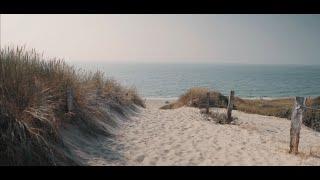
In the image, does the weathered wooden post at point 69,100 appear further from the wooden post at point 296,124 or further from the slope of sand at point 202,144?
the wooden post at point 296,124

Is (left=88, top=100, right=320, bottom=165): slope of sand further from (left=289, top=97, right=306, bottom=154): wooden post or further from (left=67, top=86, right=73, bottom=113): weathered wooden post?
(left=67, top=86, right=73, bottom=113): weathered wooden post

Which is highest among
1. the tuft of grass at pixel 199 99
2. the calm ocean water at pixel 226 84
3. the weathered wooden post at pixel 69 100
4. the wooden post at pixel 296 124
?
the weathered wooden post at pixel 69 100

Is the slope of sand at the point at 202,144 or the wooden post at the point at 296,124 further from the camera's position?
the wooden post at the point at 296,124

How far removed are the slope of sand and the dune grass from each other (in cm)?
80

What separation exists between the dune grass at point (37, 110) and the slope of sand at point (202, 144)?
80cm

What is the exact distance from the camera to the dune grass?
18.2 ft

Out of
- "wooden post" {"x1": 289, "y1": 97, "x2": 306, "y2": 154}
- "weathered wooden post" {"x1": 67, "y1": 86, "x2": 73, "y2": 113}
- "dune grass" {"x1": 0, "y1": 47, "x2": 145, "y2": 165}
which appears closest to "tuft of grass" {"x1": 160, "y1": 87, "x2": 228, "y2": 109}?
"dune grass" {"x1": 0, "y1": 47, "x2": 145, "y2": 165}

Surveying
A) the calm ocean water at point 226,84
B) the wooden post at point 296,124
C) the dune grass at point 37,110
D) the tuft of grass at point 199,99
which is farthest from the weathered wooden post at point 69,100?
the tuft of grass at point 199,99

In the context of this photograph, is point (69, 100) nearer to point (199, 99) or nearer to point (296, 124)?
point (296, 124)

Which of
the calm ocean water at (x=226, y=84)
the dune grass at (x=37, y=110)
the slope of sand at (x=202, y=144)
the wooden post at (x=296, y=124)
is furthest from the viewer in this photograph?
the calm ocean water at (x=226, y=84)

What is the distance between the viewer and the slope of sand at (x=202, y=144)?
24.9ft

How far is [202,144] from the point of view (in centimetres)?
920
